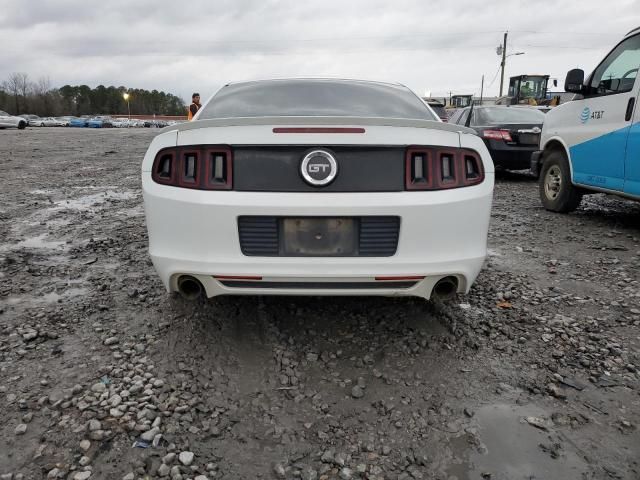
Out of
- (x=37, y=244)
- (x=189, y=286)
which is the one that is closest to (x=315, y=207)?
(x=189, y=286)

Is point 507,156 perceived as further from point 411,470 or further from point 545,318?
point 411,470

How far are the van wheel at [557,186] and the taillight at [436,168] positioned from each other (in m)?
4.21

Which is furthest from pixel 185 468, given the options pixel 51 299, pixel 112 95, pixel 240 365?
pixel 112 95

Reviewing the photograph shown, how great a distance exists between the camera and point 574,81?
547 cm

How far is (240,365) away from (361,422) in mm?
729

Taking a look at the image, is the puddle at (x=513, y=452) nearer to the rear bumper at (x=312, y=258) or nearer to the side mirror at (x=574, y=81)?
the rear bumper at (x=312, y=258)

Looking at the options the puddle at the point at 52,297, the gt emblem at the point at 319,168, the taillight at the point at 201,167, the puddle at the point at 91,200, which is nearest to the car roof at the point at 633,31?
the gt emblem at the point at 319,168

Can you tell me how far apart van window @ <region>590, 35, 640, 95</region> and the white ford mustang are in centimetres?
367

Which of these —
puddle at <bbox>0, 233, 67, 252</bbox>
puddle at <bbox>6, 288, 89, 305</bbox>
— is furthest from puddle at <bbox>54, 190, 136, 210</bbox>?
puddle at <bbox>6, 288, 89, 305</bbox>

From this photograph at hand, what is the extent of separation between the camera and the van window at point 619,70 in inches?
196

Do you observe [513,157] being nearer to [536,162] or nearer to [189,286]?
[536,162]

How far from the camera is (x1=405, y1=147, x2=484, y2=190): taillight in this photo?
2422 mm

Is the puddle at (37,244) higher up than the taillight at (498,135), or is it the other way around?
the taillight at (498,135)

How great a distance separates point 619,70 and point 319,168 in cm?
446
